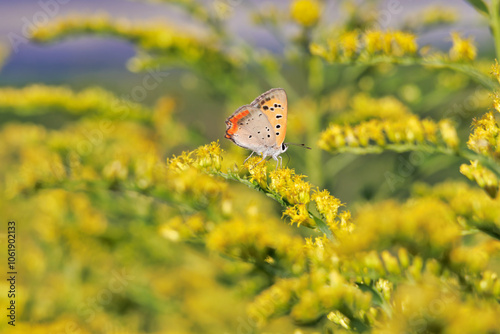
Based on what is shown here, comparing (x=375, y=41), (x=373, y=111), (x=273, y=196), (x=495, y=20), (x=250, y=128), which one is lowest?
(x=373, y=111)

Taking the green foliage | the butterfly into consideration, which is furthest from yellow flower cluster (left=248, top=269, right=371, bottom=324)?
the butterfly

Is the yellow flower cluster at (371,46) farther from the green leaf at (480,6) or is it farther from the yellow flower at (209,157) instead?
the yellow flower at (209,157)

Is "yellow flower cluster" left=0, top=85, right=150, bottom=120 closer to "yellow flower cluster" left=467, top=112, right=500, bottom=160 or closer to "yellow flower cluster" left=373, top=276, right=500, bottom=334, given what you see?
"yellow flower cluster" left=467, top=112, right=500, bottom=160

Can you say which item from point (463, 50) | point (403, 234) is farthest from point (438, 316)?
point (463, 50)

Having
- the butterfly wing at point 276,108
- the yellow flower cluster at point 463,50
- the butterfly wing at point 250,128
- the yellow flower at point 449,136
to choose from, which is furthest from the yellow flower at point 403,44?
the butterfly wing at point 250,128

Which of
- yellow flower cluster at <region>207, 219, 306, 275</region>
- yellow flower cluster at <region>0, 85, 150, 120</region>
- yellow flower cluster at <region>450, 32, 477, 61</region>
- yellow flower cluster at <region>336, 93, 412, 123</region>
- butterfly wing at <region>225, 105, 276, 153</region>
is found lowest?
yellow flower cluster at <region>0, 85, 150, 120</region>

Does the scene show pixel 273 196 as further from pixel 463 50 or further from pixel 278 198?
pixel 463 50

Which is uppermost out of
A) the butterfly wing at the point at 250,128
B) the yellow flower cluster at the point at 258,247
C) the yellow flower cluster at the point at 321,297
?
the yellow flower cluster at the point at 321,297

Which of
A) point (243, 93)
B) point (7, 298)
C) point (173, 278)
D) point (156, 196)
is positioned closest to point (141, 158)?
point (156, 196)
